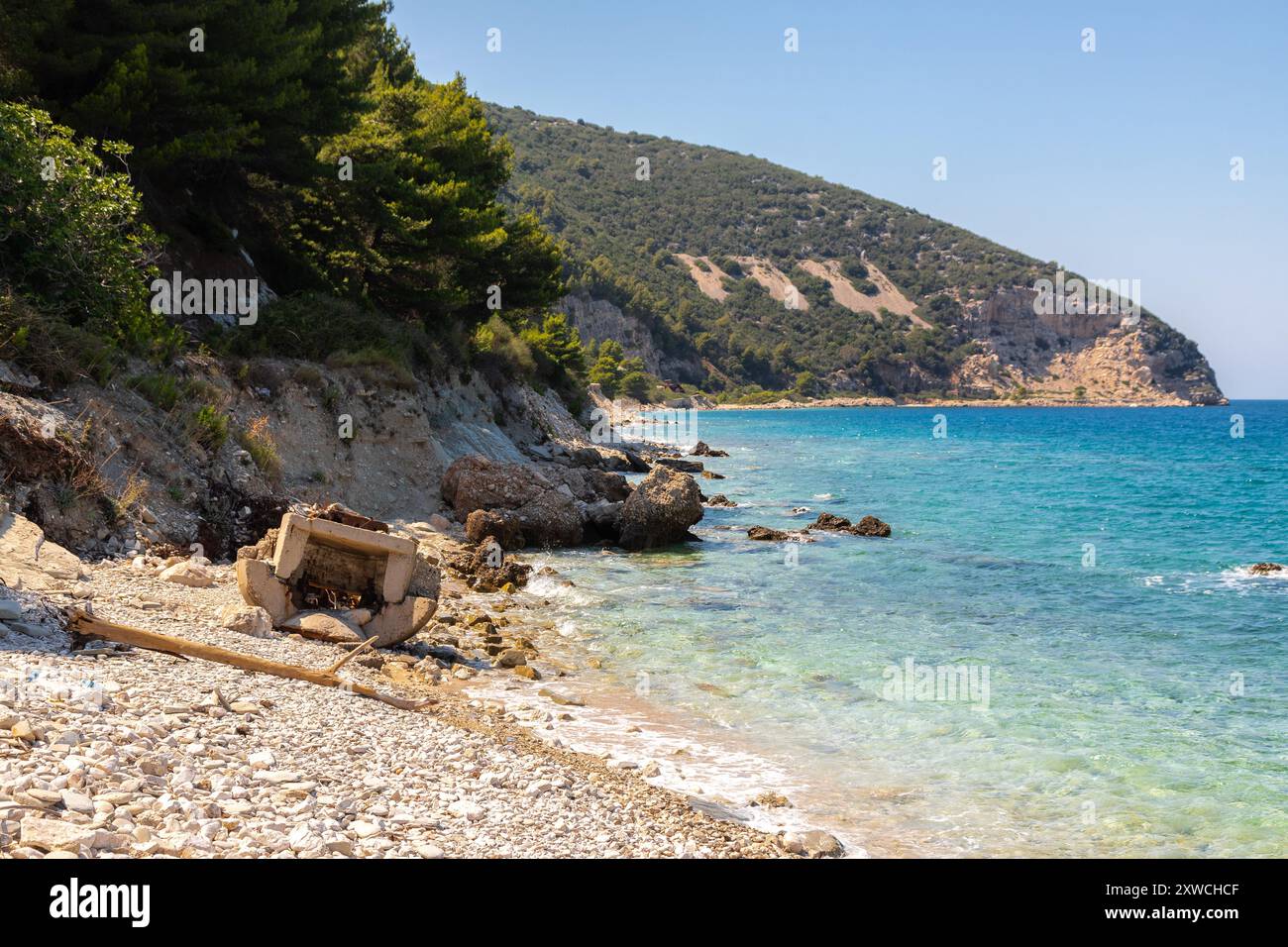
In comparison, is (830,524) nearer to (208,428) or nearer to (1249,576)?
(1249,576)

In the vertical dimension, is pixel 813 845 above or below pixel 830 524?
below

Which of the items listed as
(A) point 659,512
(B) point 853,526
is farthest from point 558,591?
(B) point 853,526

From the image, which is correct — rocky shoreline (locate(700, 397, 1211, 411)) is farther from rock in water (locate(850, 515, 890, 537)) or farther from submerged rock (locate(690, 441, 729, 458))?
rock in water (locate(850, 515, 890, 537))

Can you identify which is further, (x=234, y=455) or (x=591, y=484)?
(x=591, y=484)

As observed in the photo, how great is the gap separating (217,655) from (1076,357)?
190m

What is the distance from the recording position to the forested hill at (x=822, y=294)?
157 m

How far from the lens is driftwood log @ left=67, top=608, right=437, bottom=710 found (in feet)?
25.1

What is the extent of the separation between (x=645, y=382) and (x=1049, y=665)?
106 metres

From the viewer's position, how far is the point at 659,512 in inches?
845

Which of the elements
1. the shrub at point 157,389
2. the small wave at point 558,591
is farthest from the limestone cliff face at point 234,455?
the small wave at point 558,591

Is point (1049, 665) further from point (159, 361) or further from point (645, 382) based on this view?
point (645, 382)

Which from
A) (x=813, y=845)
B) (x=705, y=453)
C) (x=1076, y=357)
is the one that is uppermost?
(x=1076, y=357)

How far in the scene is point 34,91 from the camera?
17.5 meters
